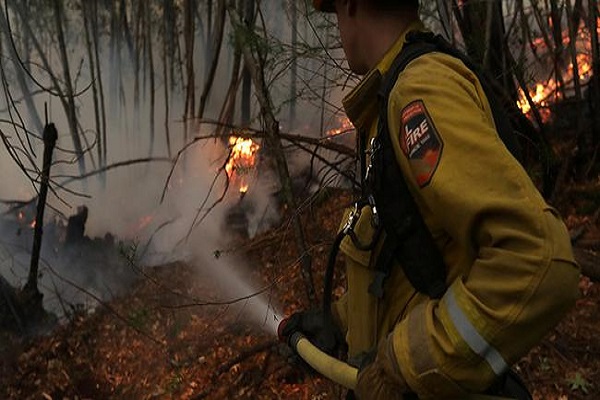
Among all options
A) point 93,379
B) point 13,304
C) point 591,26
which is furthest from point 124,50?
point 591,26

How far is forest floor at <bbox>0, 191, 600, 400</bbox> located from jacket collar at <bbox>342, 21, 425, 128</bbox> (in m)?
2.04

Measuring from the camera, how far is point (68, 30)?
1280 centimetres

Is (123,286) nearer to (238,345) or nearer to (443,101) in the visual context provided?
(238,345)

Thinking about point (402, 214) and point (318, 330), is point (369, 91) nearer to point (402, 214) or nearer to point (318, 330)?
point (402, 214)

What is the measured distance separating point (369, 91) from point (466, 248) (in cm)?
49

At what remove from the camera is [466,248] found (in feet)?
3.59

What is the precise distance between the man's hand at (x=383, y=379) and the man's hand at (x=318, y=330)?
51 centimetres

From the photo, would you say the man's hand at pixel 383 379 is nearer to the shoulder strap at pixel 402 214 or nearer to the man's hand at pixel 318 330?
the shoulder strap at pixel 402 214

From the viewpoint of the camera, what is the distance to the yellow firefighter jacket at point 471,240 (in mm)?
1002

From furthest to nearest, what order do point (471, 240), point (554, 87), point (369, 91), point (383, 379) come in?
point (554, 87), point (369, 91), point (383, 379), point (471, 240)

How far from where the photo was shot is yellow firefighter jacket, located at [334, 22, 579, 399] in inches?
39.4

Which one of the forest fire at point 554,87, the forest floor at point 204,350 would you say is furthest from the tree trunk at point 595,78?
the forest floor at point 204,350

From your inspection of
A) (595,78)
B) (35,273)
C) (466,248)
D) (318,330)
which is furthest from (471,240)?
(35,273)

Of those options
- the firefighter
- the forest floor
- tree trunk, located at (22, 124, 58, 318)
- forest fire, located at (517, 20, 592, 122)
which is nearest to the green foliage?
the forest floor
